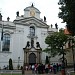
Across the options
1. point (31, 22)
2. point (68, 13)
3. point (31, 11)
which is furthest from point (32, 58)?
point (68, 13)

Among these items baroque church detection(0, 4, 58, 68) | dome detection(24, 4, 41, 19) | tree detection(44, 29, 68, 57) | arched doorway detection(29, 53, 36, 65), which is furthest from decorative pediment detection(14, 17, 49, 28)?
tree detection(44, 29, 68, 57)

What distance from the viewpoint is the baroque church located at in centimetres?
5816

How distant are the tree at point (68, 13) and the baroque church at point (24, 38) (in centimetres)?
3286

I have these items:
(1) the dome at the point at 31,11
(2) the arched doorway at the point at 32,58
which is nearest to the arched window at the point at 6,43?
(2) the arched doorway at the point at 32,58

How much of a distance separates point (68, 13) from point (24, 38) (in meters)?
37.5

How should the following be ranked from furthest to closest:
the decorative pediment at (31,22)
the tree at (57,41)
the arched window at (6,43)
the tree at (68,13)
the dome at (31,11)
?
1. the dome at (31,11)
2. the decorative pediment at (31,22)
3. the arched window at (6,43)
4. the tree at (57,41)
5. the tree at (68,13)

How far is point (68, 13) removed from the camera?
23.7 m

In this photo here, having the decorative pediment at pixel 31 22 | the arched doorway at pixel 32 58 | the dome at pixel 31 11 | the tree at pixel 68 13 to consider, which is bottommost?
the arched doorway at pixel 32 58

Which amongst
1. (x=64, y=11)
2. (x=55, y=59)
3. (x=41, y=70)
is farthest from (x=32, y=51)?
(x=64, y=11)

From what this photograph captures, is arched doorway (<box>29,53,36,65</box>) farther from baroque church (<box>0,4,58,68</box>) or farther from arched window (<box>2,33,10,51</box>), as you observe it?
arched window (<box>2,33,10,51</box>)

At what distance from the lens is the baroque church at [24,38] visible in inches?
2290

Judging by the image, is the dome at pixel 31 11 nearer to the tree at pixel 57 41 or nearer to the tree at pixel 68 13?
the tree at pixel 57 41

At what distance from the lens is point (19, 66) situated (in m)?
57.6

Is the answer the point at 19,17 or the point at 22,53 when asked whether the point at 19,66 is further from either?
the point at 19,17
